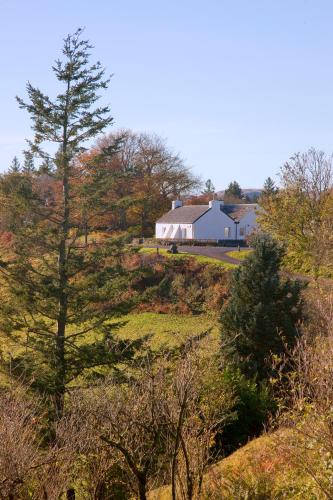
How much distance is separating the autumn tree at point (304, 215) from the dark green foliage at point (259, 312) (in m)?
9.18

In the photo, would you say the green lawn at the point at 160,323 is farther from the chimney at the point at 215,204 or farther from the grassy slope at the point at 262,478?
the chimney at the point at 215,204

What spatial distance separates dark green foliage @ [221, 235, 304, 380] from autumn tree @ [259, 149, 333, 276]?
A: 361 inches

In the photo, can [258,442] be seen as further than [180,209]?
No

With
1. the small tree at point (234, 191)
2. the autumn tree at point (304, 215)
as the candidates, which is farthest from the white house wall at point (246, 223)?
the small tree at point (234, 191)

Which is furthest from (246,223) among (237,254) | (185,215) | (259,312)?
(259,312)

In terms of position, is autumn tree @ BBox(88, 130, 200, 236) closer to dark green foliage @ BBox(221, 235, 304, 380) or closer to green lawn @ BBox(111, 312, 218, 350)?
green lawn @ BBox(111, 312, 218, 350)

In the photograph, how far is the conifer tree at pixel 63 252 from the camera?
56.7 feet

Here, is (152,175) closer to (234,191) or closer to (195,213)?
(195,213)

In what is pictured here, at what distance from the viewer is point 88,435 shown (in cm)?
906

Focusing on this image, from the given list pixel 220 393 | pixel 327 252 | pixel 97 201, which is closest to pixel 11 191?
pixel 97 201

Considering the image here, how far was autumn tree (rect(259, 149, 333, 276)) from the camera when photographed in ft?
91.8

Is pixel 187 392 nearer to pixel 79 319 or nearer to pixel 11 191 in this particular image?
pixel 79 319

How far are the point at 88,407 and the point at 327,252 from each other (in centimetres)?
2047

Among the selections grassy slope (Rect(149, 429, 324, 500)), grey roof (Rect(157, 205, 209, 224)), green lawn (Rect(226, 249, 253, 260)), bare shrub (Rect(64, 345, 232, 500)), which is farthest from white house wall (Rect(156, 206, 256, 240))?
bare shrub (Rect(64, 345, 232, 500))
